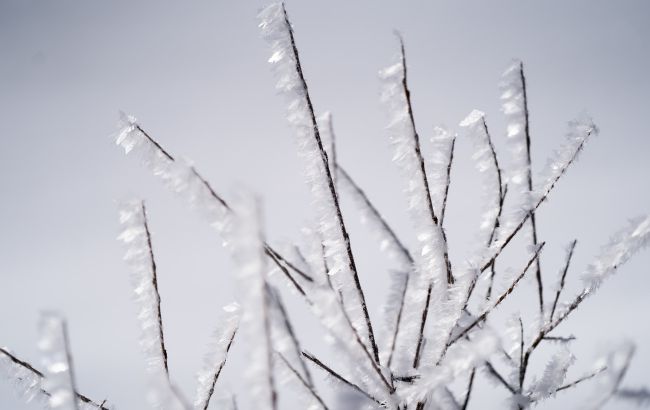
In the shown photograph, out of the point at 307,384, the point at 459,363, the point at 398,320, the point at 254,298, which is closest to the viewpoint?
the point at 254,298

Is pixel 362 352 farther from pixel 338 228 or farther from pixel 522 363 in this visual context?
pixel 522 363

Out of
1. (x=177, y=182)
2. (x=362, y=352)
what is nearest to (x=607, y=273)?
(x=362, y=352)

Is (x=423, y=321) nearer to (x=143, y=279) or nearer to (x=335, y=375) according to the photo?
(x=335, y=375)

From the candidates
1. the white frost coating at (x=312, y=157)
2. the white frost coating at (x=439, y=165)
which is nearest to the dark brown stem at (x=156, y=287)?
the white frost coating at (x=312, y=157)

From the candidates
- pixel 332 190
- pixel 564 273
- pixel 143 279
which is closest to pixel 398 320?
pixel 332 190

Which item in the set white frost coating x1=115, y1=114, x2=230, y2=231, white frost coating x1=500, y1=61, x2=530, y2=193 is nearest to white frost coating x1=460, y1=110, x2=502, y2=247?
white frost coating x1=500, y1=61, x2=530, y2=193

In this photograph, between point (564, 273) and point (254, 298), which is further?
point (564, 273)

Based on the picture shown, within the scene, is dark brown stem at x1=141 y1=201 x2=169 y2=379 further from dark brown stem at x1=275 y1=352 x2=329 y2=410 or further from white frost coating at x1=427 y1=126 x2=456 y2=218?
white frost coating at x1=427 y1=126 x2=456 y2=218
